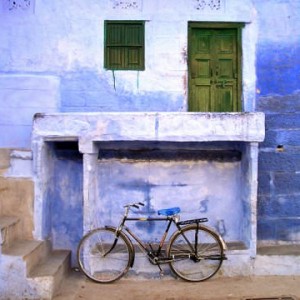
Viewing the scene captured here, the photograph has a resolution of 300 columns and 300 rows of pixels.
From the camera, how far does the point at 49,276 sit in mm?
6277

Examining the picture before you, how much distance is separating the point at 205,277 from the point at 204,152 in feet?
6.77

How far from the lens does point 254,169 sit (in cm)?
714

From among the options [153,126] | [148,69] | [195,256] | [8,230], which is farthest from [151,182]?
[8,230]

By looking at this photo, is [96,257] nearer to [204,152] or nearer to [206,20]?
[204,152]

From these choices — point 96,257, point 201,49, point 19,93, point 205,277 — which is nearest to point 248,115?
point 201,49

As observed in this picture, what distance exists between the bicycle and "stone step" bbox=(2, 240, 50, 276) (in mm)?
591

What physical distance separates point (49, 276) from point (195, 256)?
2185 millimetres

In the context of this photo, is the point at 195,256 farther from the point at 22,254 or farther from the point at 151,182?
the point at 22,254

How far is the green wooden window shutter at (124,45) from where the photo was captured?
7.68 m

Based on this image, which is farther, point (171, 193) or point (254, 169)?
point (171, 193)

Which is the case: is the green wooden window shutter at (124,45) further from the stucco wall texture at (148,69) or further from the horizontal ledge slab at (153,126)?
the horizontal ledge slab at (153,126)

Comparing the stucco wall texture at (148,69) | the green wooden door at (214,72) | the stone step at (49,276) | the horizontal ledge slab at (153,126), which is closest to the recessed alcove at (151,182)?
the stucco wall texture at (148,69)

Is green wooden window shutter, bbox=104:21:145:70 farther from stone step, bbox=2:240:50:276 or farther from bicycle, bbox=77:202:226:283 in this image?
stone step, bbox=2:240:50:276

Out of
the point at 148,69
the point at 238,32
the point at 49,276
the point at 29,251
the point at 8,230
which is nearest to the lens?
the point at 49,276
